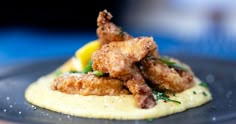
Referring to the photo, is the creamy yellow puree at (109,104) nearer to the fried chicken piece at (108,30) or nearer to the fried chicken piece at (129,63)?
the fried chicken piece at (129,63)

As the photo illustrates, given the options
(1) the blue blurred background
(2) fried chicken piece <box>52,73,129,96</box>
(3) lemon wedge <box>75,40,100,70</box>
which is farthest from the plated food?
(1) the blue blurred background

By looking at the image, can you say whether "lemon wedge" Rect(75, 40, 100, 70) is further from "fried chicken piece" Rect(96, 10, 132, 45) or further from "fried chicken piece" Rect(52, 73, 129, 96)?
"fried chicken piece" Rect(52, 73, 129, 96)

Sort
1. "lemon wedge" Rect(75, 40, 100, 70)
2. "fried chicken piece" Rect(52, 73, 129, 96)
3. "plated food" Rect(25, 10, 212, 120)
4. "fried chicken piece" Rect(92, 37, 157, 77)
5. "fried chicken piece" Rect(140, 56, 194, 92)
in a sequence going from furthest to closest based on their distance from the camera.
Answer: "lemon wedge" Rect(75, 40, 100, 70)
"fried chicken piece" Rect(140, 56, 194, 92)
"fried chicken piece" Rect(52, 73, 129, 96)
"fried chicken piece" Rect(92, 37, 157, 77)
"plated food" Rect(25, 10, 212, 120)

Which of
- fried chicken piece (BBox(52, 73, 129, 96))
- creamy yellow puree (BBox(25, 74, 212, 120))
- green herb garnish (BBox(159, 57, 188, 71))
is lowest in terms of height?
creamy yellow puree (BBox(25, 74, 212, 120))

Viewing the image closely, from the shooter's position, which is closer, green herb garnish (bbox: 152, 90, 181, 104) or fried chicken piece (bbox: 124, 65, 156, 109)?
fried chicken piece (bbox: 124, 65, 156, 109)

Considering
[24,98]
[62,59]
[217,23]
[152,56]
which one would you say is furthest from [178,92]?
[217,23]

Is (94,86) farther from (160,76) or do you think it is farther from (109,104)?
(160,76)

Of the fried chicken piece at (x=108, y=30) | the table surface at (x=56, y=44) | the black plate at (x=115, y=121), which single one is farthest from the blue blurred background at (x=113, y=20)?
the fried chicken piece at (x=108, y=30)
